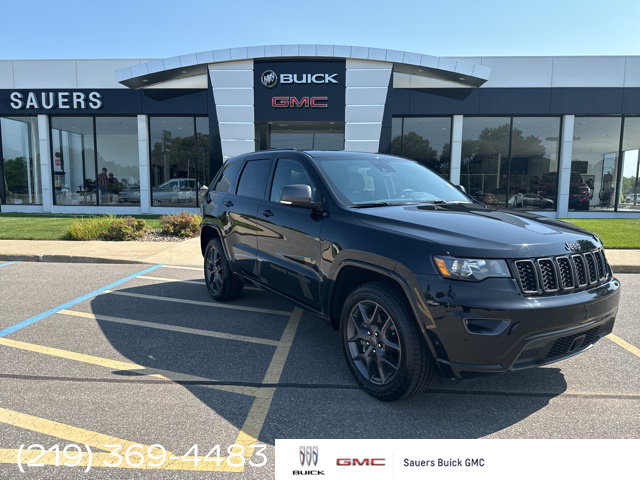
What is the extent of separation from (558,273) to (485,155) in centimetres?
1557

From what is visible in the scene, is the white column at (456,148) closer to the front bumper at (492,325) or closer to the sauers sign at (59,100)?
the sauers sign at (59,100)

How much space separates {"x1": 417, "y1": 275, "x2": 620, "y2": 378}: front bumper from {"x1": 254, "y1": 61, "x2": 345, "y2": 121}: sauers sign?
1346 centimetres

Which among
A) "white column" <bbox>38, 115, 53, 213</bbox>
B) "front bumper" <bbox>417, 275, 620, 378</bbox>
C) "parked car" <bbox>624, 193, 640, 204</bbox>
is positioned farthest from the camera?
"parked car" <bbox>624, 193, 640, 204</bbox>

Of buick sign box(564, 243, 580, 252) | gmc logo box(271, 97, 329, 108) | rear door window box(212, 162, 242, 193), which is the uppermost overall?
gmc logo box(271, 97, 329, 108)

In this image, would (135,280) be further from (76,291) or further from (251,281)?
(251,281)

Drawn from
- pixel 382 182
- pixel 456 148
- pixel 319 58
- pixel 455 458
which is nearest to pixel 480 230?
pixel 382 182

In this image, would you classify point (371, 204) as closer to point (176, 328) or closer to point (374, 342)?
point (374, 342)

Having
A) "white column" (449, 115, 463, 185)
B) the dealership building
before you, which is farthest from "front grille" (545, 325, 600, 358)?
"white column" (449, 115, 463, 185)

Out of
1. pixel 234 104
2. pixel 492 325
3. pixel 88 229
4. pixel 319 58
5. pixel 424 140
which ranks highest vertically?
pixel 319 58

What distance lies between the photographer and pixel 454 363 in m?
2.70

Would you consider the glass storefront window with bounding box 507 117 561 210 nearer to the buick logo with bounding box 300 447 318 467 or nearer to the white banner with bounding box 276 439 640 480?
the white banner with bounding box 276 439 640 480

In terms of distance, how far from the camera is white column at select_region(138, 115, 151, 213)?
17281 millimetres

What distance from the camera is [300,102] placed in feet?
50.3

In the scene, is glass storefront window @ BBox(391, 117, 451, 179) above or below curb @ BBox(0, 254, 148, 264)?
above
